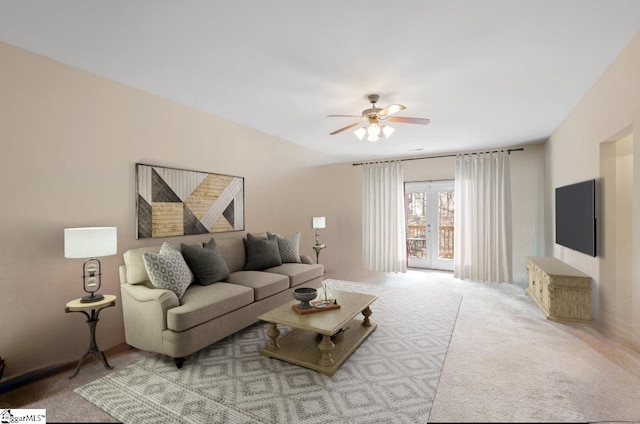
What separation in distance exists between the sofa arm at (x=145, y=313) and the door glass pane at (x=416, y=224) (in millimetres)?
5149

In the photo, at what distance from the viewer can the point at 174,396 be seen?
2.12 m

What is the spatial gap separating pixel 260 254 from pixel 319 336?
1481mm

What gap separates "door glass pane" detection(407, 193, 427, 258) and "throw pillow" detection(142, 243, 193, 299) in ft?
16.2

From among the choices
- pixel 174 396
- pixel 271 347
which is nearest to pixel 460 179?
pixel 271 347

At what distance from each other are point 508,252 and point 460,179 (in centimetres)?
149

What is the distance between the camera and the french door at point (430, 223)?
622cm

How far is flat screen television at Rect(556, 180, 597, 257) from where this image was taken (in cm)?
301

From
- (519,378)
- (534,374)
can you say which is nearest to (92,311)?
(519,378)

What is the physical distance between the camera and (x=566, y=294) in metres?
3.32

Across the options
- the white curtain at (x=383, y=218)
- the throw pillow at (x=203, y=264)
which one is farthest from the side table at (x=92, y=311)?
the white curtain at (x=383, y=218)

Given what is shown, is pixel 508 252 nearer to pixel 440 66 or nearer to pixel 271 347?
pixel 440 66

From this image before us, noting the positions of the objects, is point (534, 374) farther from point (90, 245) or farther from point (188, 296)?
point (90, 245)

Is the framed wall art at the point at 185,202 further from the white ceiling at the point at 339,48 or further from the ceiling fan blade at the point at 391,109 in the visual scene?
the ceiling fan blade at the point at 391,109

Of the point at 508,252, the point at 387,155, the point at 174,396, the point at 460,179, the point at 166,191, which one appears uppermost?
the point at 387,155
